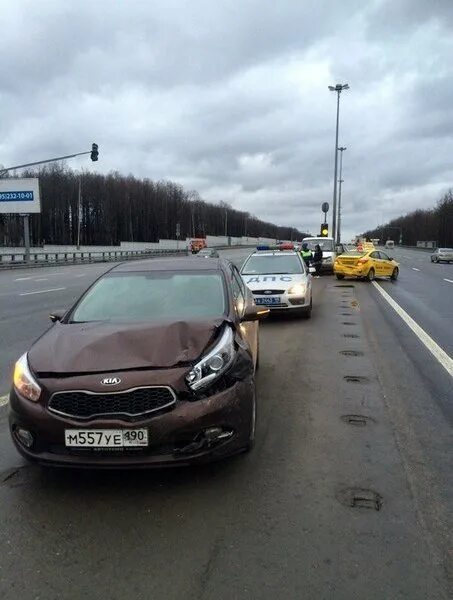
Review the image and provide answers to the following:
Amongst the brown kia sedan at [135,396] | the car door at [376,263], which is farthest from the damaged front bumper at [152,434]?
the car door at [376,263]

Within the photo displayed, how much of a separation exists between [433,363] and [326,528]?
5026 mm

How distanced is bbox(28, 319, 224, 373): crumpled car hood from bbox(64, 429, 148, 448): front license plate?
402 mm

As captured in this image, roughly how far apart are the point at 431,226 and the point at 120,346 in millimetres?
152666

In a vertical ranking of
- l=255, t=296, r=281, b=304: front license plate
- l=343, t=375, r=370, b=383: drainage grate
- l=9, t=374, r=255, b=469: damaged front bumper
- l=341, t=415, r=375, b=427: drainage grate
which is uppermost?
l=9, t=374, r=255, b=469: damaged front bumper

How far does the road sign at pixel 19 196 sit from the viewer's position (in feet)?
145

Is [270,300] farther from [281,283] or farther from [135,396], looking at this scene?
[135,396]

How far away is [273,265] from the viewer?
13.4 metres

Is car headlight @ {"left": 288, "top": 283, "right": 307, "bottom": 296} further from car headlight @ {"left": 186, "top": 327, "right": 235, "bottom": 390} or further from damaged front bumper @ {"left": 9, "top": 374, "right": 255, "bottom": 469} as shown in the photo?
damaged front bumper @ {"left": 9, "top": 374, "right": 255, "bottom": 469}

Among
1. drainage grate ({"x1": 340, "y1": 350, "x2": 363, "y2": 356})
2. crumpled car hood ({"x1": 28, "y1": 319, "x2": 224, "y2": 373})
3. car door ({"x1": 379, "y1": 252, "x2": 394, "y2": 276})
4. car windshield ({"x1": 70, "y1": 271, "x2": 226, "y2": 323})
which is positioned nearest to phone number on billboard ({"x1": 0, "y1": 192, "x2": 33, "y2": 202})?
car door ({"x1": 379, "y1": 252, "x2": 394, "y2": 276})

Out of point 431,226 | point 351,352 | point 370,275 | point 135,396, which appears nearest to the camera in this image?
point 135,396

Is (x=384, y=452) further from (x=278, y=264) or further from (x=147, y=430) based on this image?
(x=278, y=264)

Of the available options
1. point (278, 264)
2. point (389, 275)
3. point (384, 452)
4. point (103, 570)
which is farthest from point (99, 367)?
point (389, 275)

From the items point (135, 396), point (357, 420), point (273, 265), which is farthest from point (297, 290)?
point (135, 396)

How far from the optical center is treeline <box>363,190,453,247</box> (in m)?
125
